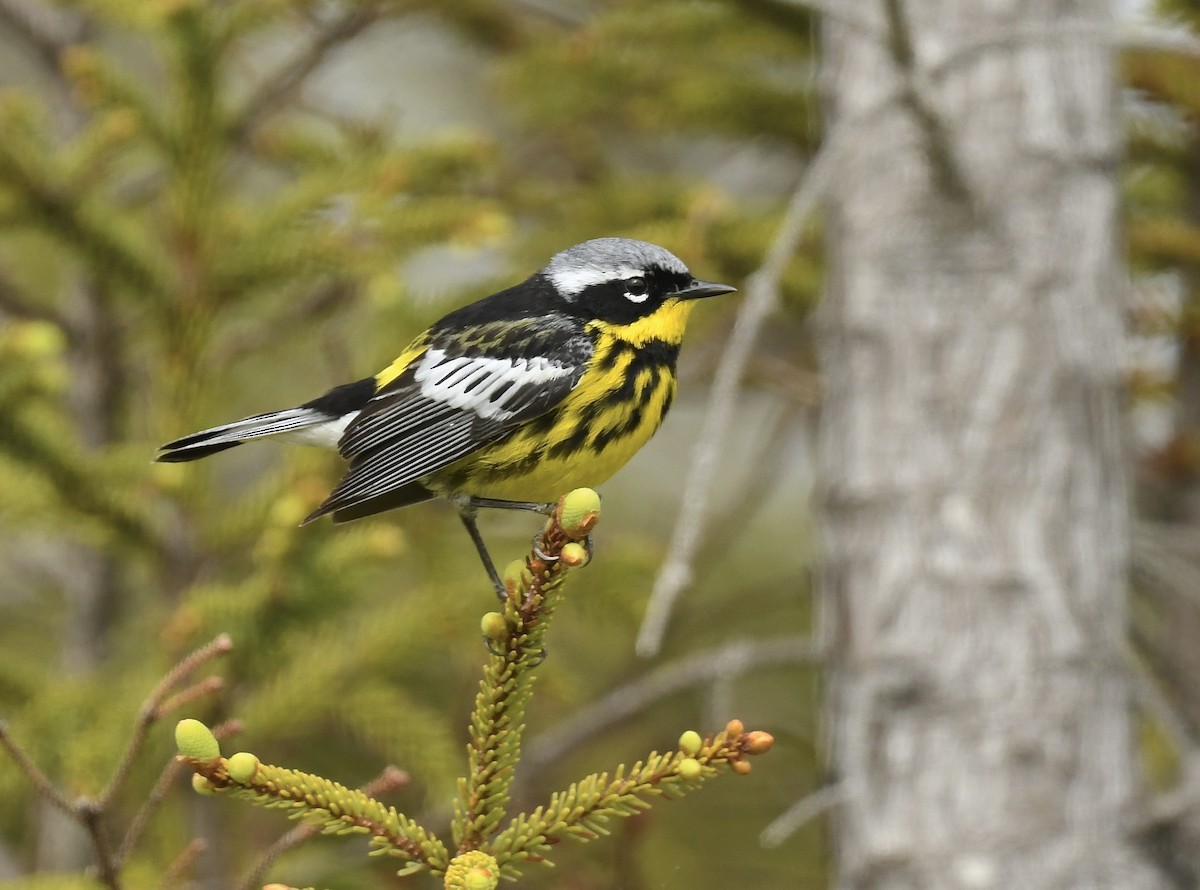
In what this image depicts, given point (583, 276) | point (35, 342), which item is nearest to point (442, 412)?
point (583, 276)

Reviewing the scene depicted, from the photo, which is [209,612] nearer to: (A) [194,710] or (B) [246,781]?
(A) [194,710]

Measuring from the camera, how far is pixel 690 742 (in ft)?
5.27

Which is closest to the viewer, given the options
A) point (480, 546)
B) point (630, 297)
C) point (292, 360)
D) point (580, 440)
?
point (480, 546)

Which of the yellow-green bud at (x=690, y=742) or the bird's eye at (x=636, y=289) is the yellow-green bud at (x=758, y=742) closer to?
the yellow-green bud at (x=690, y=742)

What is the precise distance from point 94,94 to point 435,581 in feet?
5.72

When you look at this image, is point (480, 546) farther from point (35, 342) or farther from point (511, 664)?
point (35, 342)

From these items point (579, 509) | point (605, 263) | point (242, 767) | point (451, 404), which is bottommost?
point (451, 404)

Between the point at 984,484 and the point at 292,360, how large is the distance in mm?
3638

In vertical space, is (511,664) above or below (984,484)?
above

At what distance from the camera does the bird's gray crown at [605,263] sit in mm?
2732

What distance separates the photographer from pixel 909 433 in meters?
4.11

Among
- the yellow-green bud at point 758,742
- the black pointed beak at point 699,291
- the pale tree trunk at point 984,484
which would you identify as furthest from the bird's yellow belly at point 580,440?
the pale tree trunk at point 984,484

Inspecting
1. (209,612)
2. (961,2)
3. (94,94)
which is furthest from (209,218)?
(961,2)

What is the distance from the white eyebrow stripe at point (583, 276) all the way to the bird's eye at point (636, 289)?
0.01 m
